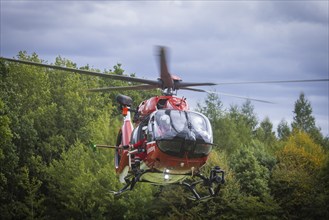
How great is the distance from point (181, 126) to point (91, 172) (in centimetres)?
3527

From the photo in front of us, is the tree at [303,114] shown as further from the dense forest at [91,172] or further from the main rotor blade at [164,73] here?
the main rotor blade at [164,73]

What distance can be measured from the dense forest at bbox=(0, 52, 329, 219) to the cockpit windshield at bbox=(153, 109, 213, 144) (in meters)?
29.3

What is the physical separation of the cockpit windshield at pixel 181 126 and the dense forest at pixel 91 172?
29341 millimetres

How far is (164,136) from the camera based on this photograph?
787 inches

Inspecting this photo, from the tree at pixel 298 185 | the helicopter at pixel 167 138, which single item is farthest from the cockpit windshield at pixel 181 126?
the tree at pixel 298 185

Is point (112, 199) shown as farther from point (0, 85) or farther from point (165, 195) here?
point (0, 85)

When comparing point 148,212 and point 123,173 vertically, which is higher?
point 123,173

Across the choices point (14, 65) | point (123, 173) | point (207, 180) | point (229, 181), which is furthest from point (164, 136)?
point (14, 65)

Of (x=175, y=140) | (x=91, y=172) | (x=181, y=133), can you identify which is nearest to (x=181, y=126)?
(x=181, y=133)

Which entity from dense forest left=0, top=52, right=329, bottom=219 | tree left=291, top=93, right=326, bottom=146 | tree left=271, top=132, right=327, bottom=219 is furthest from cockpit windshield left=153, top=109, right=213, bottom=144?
tree left=291, top=93, right=326, bottom=146

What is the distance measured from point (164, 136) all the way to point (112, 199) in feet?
110

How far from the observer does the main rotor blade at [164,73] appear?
690 inches

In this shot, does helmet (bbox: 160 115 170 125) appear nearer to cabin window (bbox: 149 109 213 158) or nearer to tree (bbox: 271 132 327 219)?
cabin window (bbox: 149 109 213 158)

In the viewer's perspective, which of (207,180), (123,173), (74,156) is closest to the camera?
(207,180)
